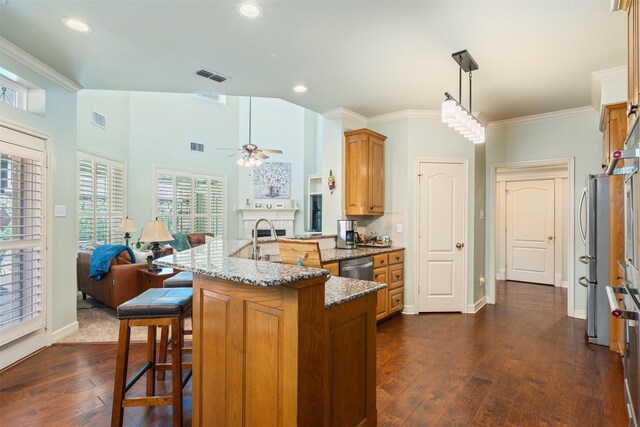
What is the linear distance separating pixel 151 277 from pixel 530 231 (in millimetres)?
6668

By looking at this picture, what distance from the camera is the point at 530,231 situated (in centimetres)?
646

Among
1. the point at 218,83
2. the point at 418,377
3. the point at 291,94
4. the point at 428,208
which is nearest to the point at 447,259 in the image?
the point at 428,208

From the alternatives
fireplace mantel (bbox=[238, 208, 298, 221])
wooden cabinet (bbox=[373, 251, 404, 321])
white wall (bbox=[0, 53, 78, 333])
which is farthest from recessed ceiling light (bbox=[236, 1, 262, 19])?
fireplace mantel (bbox=[238, 208, 298, 221])

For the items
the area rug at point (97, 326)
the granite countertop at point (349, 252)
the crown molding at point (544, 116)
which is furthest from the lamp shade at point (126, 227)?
the crown molding at point (544, 116)

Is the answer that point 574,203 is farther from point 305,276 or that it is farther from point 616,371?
point 305,276

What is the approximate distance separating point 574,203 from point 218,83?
15.2 ft

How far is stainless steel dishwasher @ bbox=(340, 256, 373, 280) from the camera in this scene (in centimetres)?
353

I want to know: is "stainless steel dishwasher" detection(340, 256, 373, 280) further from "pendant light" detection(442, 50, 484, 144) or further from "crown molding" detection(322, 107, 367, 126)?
"crown molding" detection(322, 107, 367, 126)

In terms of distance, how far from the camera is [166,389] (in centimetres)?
239

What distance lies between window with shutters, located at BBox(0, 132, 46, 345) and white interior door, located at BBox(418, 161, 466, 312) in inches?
165

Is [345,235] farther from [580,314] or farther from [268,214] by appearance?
[268,214]

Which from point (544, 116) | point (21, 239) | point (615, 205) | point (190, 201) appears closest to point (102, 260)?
point (21, 239)

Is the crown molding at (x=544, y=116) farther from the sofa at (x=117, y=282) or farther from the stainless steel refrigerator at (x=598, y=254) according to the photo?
the sofa at (x=117, y=282)

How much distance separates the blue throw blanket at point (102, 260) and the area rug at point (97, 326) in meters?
0.46
